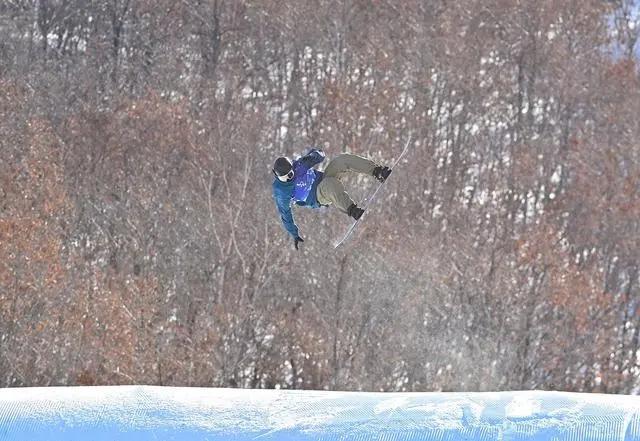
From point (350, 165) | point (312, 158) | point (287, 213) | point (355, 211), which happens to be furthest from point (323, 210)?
point (312, 158)

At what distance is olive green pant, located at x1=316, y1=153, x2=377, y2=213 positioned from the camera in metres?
10.7

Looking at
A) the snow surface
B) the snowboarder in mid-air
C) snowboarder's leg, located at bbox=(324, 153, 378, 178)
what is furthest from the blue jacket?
the snow surface

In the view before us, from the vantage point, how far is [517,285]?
32.7m

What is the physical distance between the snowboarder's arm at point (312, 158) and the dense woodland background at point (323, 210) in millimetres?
17051

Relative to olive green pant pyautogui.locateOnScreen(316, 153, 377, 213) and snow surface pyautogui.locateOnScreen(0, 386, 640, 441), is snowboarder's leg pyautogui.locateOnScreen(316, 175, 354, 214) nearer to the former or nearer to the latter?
olive green pant pyautogui.locateOnScreen(316, 153, 377, 213)

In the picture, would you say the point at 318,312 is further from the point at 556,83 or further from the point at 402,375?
the point at 556,83

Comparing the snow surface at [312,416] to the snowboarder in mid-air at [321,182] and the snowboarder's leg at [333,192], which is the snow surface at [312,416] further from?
the snowboarder's leg at [333,192]

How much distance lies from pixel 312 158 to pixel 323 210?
22759 mm

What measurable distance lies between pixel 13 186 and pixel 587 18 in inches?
962

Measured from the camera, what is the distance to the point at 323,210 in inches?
1310

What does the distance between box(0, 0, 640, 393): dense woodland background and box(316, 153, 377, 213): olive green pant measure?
16.9 m

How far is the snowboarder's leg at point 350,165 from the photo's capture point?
10664 mm

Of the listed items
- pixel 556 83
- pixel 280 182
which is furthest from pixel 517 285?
pixel 280 182

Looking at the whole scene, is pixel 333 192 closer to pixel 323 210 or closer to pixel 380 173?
pixel 380 173
